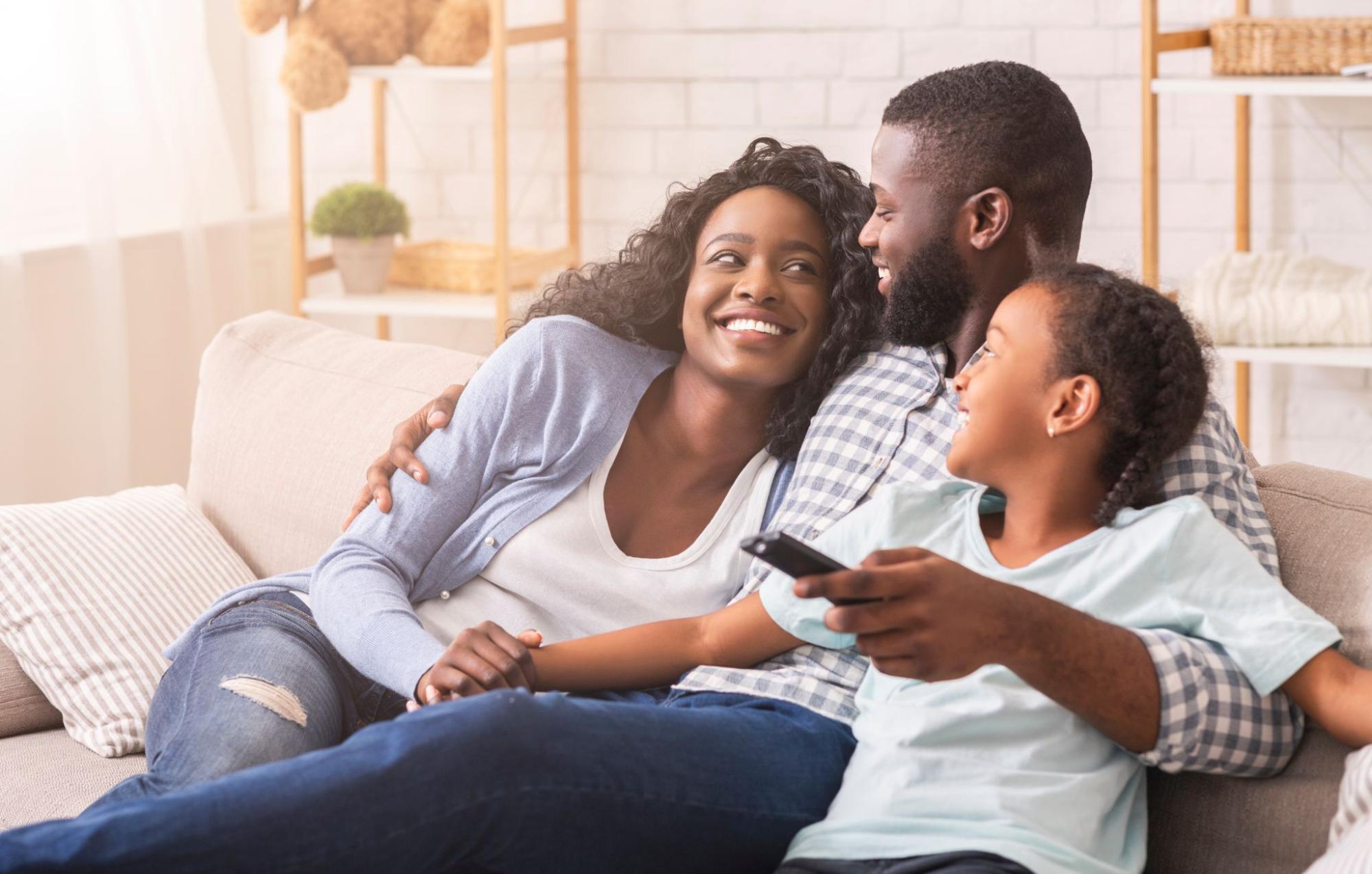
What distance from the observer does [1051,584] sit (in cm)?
133

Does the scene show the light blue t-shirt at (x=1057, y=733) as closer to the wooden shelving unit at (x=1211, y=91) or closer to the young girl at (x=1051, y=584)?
the young girl at (x=1051, y=584)

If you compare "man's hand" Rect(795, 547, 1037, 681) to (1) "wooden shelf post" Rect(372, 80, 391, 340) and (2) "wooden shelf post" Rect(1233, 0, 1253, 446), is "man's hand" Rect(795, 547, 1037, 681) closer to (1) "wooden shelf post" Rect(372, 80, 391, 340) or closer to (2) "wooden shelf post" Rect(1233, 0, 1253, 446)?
(2) "wooden shelf post" Rect(1233, 0, 1253, 446)

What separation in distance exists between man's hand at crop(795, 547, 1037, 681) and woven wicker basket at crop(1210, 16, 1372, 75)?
1.80m

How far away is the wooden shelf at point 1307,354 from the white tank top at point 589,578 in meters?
1.31

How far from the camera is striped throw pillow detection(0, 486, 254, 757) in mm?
1779

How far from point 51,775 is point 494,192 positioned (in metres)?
1.74

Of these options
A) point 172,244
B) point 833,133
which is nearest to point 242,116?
point 172,244

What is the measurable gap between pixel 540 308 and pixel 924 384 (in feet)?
1.73

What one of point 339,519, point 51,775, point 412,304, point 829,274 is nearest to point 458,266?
point 412,304

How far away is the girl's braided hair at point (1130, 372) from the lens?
4.40ft

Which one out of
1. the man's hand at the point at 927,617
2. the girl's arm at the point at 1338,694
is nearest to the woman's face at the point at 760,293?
the man's hand at the point at 927,617

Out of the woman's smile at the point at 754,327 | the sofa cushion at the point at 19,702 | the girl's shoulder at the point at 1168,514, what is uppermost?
the woman's smile at the point at 754,327

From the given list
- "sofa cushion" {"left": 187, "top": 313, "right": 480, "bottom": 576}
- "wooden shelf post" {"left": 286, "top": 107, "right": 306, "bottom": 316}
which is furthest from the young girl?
"wooden shelf post" {"left": 286, "top": 107, "right": 306, "bottom": 316}

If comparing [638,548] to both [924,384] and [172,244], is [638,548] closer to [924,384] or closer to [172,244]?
[924,384]
